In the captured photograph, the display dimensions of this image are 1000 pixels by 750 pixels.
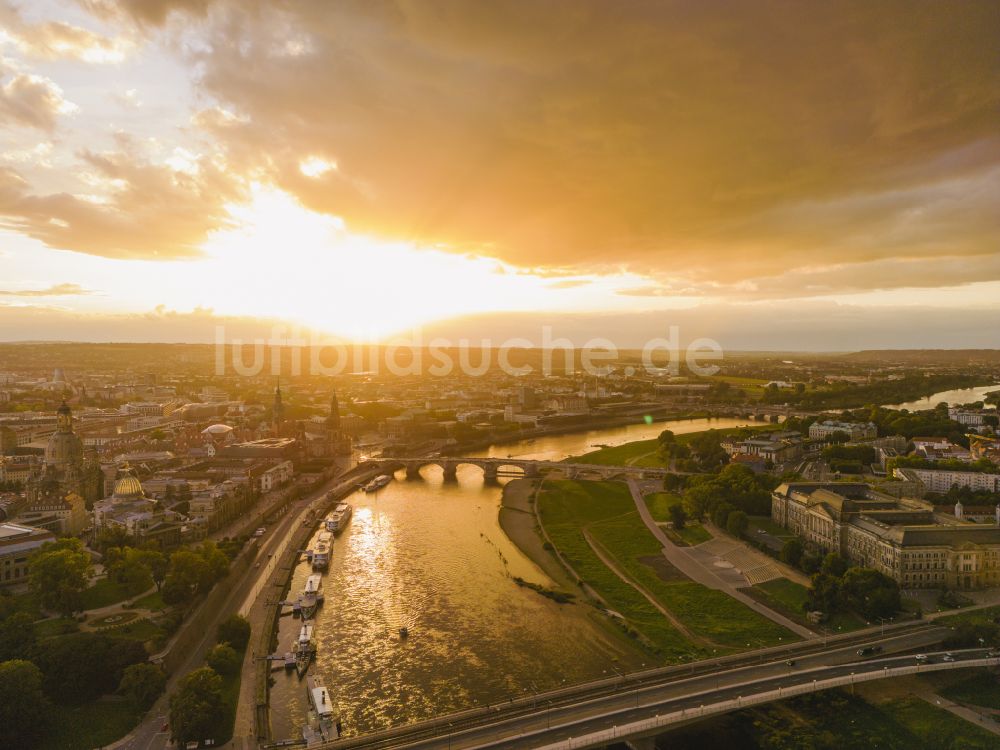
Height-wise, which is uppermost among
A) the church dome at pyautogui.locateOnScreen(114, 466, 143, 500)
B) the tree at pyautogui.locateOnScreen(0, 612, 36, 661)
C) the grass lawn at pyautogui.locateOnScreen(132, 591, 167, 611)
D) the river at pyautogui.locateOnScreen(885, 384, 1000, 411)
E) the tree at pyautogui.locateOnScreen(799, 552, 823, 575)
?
the river at pyautogui.locateOnScreen(885, 384, 1000, 411)

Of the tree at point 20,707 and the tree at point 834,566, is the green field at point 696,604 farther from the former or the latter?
the tree at point 20,707

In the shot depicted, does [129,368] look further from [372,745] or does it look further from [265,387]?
[372,745]

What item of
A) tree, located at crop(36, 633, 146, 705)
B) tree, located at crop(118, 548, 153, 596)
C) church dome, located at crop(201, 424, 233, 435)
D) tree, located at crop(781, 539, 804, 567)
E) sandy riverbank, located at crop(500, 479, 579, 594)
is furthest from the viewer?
church dome, located at crop(201, 424, 233, 435)

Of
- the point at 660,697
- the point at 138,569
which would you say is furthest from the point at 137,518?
the point at 660,697

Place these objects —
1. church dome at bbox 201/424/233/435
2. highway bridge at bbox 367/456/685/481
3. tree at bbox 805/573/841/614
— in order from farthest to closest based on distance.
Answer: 1. church dome at bbox 201/424/233/435
2. highway bridge at bbox 367/456/685/481
3. tree at bbox 805/573/841/614

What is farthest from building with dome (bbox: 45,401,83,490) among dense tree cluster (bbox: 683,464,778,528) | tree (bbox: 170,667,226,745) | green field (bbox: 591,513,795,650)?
dense tree cluster (bbox: 683,464,778,528)

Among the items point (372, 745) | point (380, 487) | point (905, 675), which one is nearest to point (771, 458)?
point (380, 487)

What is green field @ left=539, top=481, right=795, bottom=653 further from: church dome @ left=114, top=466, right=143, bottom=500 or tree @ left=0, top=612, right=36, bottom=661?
church dome @ left=114, top=466, right=143, bottom=500
